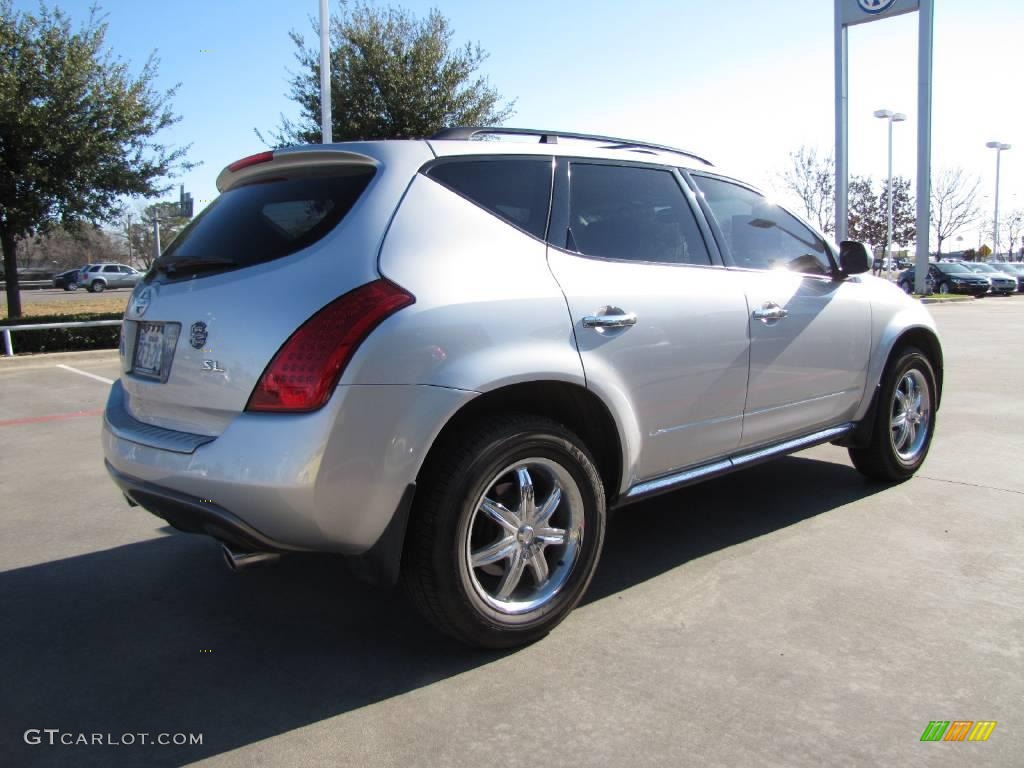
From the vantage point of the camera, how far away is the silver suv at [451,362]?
8.34ft

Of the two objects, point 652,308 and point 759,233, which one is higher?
point 759,233

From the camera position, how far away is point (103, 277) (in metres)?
43.9

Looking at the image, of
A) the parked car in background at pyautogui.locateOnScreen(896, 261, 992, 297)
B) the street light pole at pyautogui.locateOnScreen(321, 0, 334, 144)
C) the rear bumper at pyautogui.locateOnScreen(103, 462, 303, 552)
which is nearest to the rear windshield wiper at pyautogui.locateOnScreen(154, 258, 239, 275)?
the rear bumper at pyautogui.locateOnScreen(103, 462, 303, 552)

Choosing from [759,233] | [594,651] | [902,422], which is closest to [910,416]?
[902,422]

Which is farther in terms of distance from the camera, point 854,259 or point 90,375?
point 90,375

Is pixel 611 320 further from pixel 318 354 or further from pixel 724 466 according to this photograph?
pixel 318 354

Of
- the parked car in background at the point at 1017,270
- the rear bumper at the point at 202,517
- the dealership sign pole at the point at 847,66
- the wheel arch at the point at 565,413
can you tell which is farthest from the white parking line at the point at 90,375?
the parked car in background at the point at 1017,270

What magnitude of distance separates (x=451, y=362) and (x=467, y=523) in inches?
21.6

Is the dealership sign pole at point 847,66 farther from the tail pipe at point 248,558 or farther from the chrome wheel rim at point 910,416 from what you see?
the tail pipe at point 248,558

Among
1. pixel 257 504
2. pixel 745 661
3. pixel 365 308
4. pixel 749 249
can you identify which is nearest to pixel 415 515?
pixel 257 504

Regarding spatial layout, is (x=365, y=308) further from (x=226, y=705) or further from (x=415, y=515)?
(x=226, y=705)

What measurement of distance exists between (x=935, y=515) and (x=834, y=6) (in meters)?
29.3

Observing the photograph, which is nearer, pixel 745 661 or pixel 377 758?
pixel 377 758

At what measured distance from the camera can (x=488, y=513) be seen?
2904mm
